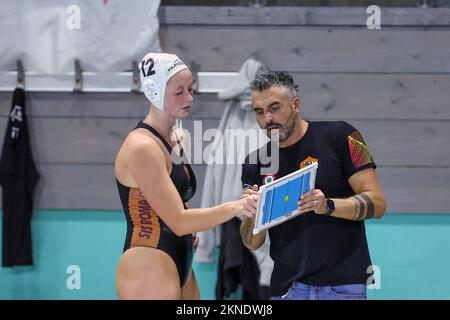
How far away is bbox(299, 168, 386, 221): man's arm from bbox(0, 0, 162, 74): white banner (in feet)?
6.30

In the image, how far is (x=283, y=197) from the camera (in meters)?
2.46

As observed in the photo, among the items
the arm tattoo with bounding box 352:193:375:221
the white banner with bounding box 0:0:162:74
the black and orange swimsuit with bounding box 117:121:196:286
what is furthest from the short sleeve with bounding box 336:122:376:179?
the white banner with bounding box 0:0:162:74

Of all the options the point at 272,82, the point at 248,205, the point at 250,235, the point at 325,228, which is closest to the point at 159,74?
the point at 272,82

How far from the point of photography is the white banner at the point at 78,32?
13.9 ft

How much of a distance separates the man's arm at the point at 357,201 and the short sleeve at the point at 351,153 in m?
0.02

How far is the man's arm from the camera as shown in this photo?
250cm

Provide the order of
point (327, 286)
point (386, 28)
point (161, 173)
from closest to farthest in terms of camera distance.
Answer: point (161, 173), point (327, 286), point (386, 28)

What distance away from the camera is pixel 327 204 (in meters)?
2.53

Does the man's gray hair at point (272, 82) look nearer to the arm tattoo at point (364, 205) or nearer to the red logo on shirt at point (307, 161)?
the red logo on shirt at point (307, 161)

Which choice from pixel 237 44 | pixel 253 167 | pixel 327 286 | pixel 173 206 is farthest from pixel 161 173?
pixel 237 44

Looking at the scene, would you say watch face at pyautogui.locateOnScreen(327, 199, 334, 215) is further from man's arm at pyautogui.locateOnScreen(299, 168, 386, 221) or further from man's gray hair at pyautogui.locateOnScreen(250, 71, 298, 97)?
man's gray hair at pyautogui.locateOnScreen(250, 71, 298, 97)

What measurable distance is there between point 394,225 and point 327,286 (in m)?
1.83

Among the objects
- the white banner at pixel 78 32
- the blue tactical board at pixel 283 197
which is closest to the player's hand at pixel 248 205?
the blue tactical board at pixel 283 197

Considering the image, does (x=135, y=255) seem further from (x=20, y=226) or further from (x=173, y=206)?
(x=20, y=226)
